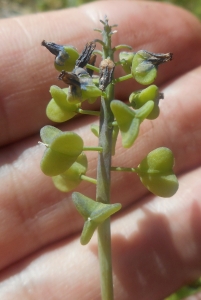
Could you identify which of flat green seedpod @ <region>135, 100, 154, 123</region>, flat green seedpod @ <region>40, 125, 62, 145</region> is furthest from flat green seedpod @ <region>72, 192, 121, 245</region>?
flat green seedpod @ <region>135, 100, 154, 123</region>

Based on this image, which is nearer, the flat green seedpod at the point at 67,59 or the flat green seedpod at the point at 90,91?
the flat green seedpod at the point at 90,91

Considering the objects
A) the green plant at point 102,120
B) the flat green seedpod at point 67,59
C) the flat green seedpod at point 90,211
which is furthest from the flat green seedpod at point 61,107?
the flat green seedpod at point 90,211

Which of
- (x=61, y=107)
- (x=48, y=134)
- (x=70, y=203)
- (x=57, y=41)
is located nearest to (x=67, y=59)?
(x=61, y=107)

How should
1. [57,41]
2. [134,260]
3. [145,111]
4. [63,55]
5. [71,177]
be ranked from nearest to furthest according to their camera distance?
1. [145,111]
2. [63,55]
3. [71,177]
4. [134,260]
5. [57,41]

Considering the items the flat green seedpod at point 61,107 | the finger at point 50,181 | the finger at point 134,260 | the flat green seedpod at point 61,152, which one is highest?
the flat green seedpod at point 61,107

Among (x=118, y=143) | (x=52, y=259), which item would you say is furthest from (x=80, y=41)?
(x=52, y=259)

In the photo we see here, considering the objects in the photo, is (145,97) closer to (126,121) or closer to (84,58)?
(126,121)

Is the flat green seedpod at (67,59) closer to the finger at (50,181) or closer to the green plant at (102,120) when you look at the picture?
the green plant at (102,120)
